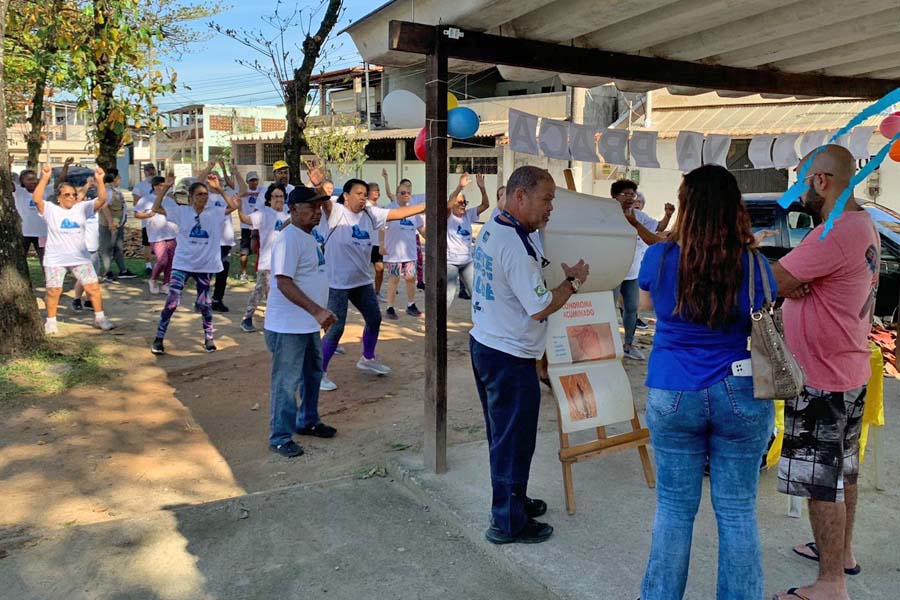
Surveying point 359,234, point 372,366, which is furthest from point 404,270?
point 359,234

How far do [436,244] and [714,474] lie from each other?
6.86ft

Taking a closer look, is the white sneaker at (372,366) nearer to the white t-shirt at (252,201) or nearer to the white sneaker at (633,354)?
the white sneaker at (633,354)

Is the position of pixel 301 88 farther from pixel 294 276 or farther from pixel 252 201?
pixel 294 276

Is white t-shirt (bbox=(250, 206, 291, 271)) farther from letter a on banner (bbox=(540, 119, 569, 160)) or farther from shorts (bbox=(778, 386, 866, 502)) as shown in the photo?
shorts (bbox=(778, 386, 866, 502))

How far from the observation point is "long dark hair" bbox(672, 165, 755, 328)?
246 cm

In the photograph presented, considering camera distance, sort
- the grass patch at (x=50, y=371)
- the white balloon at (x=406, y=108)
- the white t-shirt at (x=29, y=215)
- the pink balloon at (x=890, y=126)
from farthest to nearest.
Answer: the white t-shirt at (x=29, y=215) < the grass patch at (x=50, y=371) < the pink balloon at (x=890, y=126) < the white balloon at (x=406, y=108)

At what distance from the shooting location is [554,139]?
5.45 meters

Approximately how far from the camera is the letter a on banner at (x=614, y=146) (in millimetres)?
5945

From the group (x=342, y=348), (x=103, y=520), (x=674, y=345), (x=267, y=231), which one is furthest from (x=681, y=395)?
(x=267, y=231)

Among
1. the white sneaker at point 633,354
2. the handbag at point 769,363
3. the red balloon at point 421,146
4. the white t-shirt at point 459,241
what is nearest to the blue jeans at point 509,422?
the handbag at point 769,363

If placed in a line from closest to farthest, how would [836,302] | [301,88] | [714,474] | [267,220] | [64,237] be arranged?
[714,474], [836,302], [64,237], [267,220], [301,88]

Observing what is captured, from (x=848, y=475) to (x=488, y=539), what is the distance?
5.20 ft

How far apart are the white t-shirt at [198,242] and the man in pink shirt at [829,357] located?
6.50 metres

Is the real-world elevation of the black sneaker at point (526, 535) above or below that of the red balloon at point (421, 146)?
below
